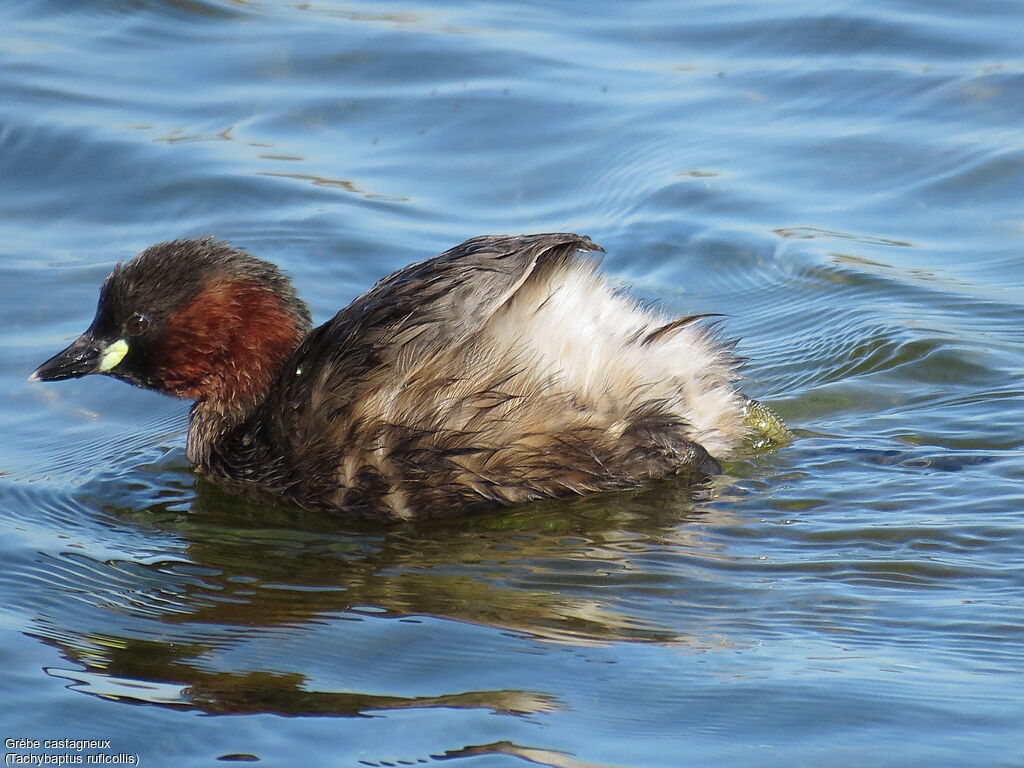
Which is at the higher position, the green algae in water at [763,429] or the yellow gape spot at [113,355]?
the yellow gape spot at [113,355]

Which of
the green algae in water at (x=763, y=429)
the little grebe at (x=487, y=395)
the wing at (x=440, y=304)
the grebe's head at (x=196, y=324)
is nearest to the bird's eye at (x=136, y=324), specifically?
the grebe's head at (x=196, y=324)

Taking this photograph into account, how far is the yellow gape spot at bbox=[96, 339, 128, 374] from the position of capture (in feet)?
19.5

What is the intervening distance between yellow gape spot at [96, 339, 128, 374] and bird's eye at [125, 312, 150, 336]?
5 cm

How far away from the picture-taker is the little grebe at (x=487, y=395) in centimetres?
534

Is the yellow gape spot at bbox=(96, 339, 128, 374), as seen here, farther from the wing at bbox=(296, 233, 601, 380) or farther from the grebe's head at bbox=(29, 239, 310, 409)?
the wing at bbox=(296, 233, 601, 380)

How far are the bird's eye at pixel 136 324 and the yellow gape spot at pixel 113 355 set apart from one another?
54 mm

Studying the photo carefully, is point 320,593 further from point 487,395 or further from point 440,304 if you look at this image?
point 440,304

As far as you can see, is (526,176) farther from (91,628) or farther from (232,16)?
(91,628)

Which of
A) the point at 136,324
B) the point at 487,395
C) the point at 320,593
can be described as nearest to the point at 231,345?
the point at 136,324

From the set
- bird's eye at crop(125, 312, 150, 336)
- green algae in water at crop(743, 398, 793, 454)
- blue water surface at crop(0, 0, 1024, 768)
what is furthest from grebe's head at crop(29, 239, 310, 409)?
green algae in water at crop(743, 398, 793, 454)

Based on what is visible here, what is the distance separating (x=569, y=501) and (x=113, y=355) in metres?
1.83

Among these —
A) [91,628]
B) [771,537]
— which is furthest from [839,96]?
[91,628]

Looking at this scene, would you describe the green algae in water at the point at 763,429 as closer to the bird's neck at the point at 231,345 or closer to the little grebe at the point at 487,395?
the little grebe at the point at 487,395

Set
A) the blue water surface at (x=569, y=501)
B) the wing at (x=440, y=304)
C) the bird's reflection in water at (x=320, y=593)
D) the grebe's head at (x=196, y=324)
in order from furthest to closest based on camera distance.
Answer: the grebe's head at (x=196, y=324) → the wing at (x=440, y=304) → the bird's reflection in water at (x=320, y=593) → the blue water surface at (x=569, y=501)
